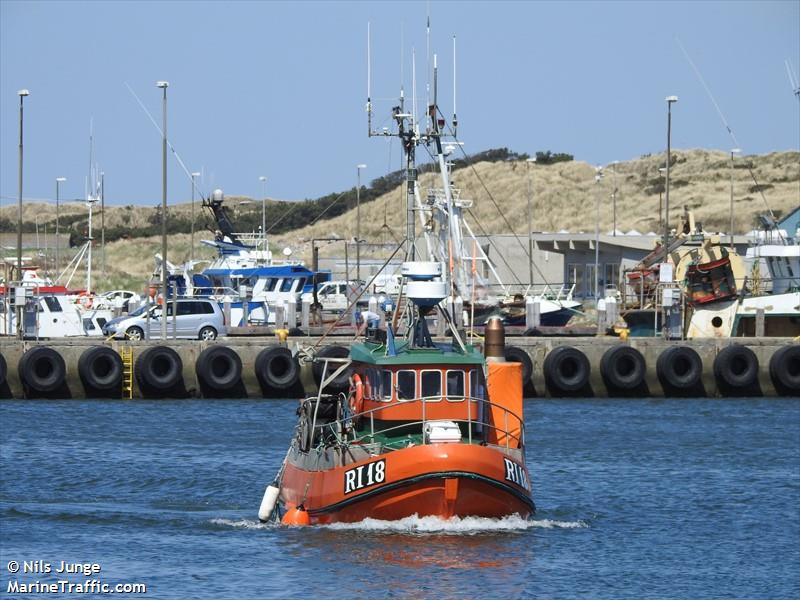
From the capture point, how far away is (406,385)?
82.1ft

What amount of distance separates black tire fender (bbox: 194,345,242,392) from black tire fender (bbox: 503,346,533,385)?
8.57 meters

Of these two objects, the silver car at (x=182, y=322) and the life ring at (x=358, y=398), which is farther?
the silver car at (x=182, y=322)

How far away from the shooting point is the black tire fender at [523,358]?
160 ft

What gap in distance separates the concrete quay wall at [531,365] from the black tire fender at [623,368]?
0.15 meters

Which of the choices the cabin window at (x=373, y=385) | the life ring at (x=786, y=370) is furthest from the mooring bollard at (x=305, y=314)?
the cabin window at (x=373, y=385)

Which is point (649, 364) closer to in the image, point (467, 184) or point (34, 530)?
point (34, 530)

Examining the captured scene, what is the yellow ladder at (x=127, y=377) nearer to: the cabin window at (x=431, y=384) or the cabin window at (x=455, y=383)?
the cabin window at (x=431, y=384)

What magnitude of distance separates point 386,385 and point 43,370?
25.6m

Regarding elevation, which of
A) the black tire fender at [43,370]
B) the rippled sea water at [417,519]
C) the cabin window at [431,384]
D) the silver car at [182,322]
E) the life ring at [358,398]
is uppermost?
the silver car at [182,322]

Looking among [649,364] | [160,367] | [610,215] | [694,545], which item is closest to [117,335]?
[160,367]

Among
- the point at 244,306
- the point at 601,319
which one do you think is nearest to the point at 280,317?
the point at 244,306

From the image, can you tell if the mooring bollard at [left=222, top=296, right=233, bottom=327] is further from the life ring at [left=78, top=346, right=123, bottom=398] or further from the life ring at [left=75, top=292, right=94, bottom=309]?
the life ring at [left=78, top=346, right=123, bottom=398]

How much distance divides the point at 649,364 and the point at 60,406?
1885 centimetres

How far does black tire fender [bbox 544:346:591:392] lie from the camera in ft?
162
